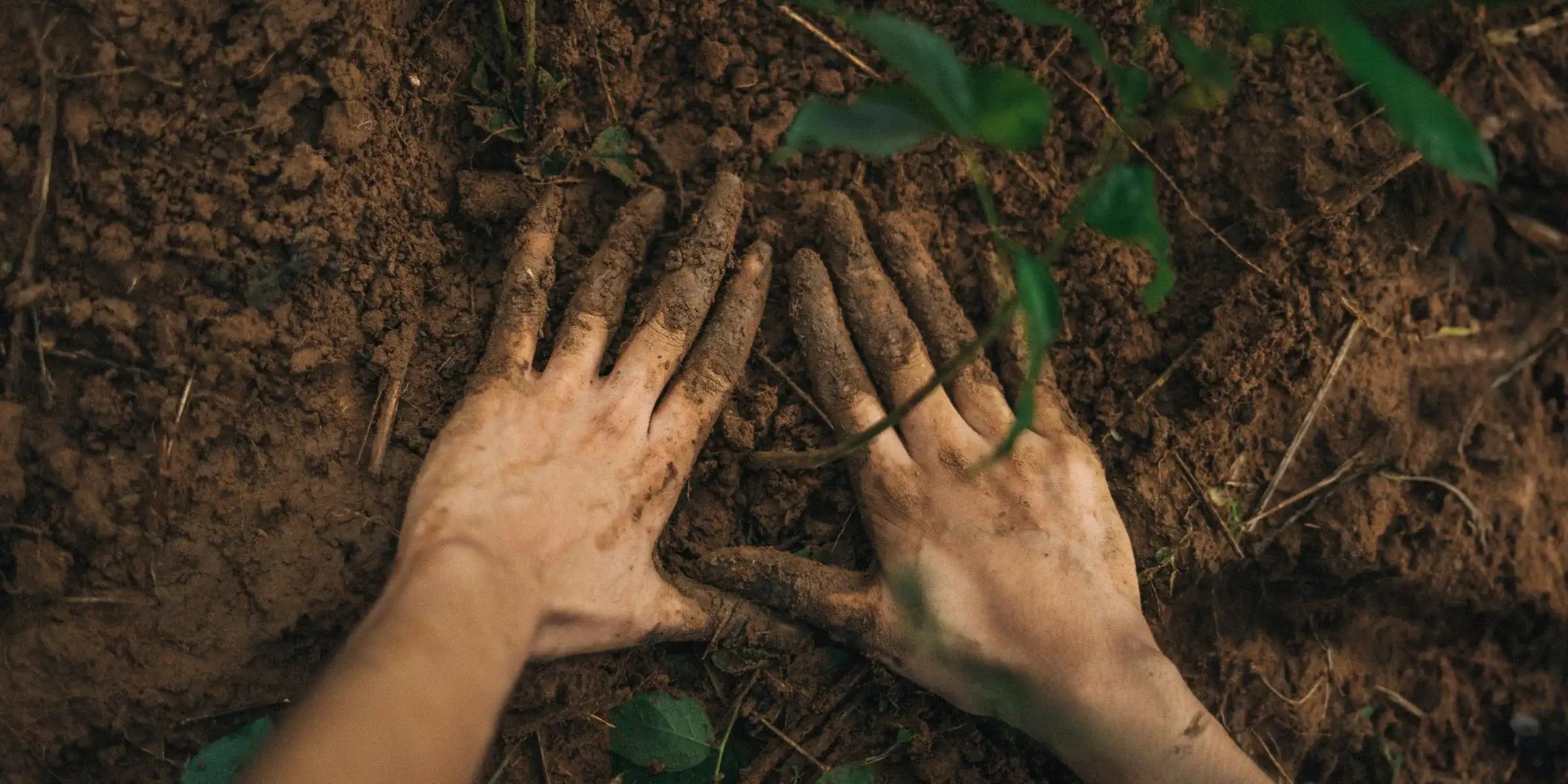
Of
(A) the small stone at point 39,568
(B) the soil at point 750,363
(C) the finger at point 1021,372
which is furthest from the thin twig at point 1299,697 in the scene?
(A) the small stone at point 39,568

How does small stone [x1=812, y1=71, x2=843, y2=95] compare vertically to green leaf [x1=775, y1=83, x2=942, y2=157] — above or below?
below

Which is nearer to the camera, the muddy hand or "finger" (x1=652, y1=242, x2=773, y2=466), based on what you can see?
the muddy hand

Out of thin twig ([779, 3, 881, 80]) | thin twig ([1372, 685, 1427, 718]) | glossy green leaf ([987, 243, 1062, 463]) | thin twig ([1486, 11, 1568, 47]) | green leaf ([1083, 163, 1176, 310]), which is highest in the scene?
thin twig ([1486, 11, 1568, 47])

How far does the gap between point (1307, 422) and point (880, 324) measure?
2.55 feet

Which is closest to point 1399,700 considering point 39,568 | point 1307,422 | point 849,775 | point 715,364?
point 1307,422

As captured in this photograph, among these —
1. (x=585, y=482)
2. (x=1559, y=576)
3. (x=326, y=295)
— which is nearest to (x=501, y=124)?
(x=326, y=295)

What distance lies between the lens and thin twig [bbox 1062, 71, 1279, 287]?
5.72ft

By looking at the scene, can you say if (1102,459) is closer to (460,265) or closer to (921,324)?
(921,324)

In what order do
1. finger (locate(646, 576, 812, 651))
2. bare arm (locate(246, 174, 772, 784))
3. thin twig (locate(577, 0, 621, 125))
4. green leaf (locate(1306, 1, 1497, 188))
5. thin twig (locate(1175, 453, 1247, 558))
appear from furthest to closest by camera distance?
thin twig (locate(1175, 453, 1247, 558)) < thin twig (locate(577, 0, 621, 125)) < finger (locate(646, 576, 812, 651)) < bare arm (locate(246, 174, 772, 784)) < green leaf (locate(1306, 1, 1497, 188))

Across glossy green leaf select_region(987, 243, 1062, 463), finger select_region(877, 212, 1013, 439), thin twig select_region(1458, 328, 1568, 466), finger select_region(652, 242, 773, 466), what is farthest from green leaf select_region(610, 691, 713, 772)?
thin twig select_region(1458, 328, 1568, 466)

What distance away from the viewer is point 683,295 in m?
1.56

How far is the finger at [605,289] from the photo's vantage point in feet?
5.05

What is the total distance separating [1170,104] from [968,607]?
79 centimetres

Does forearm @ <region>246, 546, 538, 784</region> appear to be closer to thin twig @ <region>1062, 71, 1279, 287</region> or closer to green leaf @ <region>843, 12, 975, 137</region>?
green leaf @ <region>843, 12, 975, 137</region>
